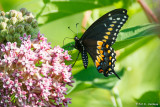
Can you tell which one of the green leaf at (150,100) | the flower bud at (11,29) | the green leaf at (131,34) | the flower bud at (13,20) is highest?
the flower bud at (13,20)

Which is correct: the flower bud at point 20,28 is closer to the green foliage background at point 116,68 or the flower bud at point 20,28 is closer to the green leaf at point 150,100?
the green foliage background at point 116,68

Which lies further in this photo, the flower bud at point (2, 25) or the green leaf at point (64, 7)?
the green leaf at point (64, 7)

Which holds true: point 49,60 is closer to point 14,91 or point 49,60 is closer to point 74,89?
point 14,91

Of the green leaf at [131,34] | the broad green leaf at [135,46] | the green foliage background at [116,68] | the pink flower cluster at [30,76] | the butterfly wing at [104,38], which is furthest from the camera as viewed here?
the broad green leaf at [135,46]

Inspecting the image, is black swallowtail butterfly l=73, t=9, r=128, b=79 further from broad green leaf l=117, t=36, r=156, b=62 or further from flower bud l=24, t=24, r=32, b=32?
flower bud l=24, t=24, r=32, b=32

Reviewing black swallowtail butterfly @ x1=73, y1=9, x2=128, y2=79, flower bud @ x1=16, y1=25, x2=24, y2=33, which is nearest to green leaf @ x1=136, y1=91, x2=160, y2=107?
A: black swallowtail butterfly @ x1=73, y1=9, x2=128, y2=79

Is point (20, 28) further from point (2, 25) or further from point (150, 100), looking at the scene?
point (150, 100)

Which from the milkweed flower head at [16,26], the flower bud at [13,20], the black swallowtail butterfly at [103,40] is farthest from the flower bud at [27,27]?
the black swallowtail butterfly at [103,40]
